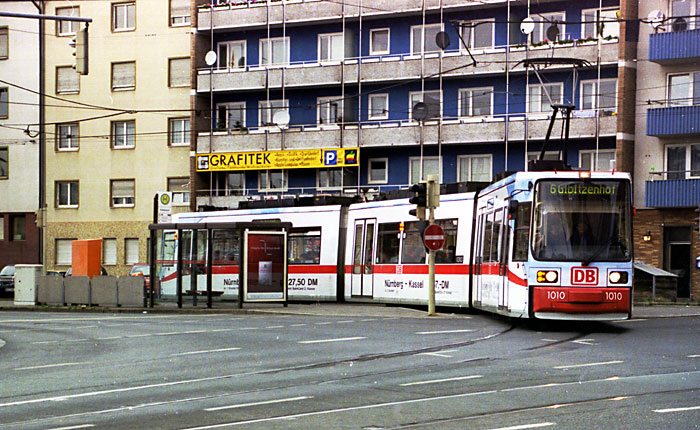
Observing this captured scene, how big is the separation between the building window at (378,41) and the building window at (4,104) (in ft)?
66.6

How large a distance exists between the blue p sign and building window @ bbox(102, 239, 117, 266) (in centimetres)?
1322

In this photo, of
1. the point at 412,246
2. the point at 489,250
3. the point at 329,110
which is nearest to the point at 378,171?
the point at 329,110

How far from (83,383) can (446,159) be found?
113 ft

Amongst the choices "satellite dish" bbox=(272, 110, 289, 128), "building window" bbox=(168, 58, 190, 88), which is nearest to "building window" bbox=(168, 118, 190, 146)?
"building window" bbox=(168, 58, 190, 88)

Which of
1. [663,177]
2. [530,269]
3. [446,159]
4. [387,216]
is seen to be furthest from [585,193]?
[446,159]

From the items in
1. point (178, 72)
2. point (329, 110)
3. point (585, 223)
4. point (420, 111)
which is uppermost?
point (178, 72)

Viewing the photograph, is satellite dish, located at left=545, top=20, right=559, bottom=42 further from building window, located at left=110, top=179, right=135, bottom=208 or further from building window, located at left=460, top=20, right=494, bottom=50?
building window, located at left=110, top=179, right=135, bottom=208

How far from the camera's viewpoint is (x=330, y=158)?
47.3 m

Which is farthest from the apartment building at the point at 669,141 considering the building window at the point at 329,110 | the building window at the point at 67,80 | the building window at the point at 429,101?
the building window at the point at 67,80

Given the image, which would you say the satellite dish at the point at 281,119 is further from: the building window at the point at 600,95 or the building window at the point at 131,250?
the building window at the point at 600,95

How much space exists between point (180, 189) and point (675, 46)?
24.1 meters

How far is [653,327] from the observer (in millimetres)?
21219

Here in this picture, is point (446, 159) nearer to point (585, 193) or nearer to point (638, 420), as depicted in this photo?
point (585, 193)

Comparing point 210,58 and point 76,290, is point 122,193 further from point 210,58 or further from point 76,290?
point 76,290
